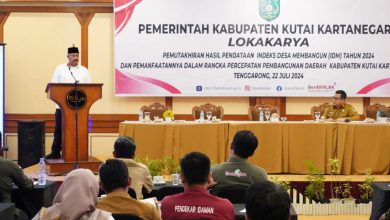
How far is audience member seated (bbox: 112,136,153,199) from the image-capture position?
3.91 metres

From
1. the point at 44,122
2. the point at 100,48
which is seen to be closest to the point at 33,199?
the point at 44,122

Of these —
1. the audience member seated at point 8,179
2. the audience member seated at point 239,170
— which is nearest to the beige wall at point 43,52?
the audience member seated at point 8,179

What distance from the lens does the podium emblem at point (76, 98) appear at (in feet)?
21.7

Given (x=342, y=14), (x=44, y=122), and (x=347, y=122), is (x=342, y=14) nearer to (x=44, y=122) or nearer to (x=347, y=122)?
(x=347, y=122)

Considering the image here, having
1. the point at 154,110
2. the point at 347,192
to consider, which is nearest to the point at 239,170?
the point at 347,192

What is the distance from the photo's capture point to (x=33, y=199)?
4348mm

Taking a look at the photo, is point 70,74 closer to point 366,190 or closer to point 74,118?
point 74,118

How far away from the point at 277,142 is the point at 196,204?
4877 millimetres

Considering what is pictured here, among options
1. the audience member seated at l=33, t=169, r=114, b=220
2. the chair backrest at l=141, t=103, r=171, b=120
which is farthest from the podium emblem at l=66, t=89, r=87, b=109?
the audience member seated at l=33, t=169, r=114, b=220

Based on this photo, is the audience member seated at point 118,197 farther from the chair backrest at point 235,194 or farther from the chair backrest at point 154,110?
the chair backrest at point 154,110

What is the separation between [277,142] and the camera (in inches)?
290

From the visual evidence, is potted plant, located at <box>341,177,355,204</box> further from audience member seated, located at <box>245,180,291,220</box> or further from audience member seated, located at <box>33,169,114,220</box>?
audience member seated, located at <box>245,180,291,220</box>

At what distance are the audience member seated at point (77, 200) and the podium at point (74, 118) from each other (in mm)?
3877

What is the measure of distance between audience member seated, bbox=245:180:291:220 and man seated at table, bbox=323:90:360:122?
604 cm
